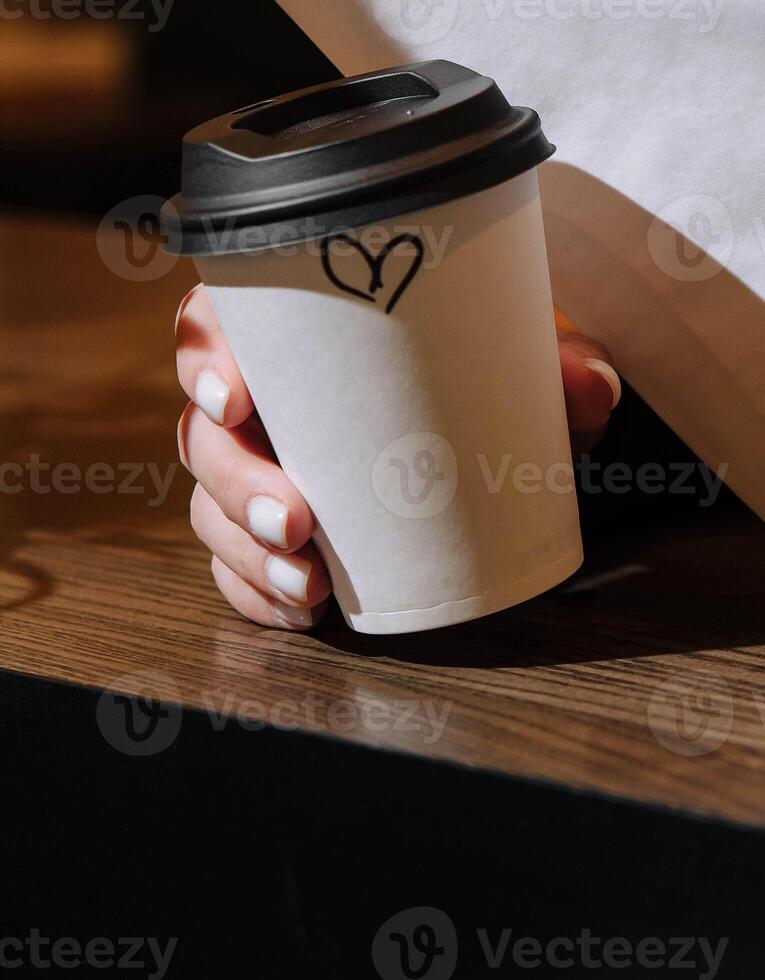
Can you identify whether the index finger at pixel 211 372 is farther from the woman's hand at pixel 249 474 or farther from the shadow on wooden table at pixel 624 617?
the shadow on wooden table at pixel 624 617

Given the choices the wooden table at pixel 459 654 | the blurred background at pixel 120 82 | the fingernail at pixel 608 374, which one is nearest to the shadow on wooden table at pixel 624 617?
the wooden table at pixel 459 654

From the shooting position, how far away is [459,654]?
61cm

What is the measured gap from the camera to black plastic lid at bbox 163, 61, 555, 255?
0.49m

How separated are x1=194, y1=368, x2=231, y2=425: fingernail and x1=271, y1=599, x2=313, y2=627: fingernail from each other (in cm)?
12

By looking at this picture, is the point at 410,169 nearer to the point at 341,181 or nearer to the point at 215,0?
the point at 341,181

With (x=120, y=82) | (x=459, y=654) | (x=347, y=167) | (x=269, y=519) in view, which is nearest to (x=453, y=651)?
(x=459, y=654)

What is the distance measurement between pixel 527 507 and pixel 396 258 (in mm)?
154

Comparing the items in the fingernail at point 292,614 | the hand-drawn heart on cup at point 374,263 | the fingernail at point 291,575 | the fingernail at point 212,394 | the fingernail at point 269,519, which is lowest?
the fingernail at point 292,614

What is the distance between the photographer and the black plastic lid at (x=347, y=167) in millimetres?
488

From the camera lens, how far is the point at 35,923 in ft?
2.23

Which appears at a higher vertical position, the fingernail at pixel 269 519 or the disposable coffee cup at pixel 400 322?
the disposable coffee cup at pixel 400 322

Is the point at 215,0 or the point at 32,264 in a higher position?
the point at 215,0

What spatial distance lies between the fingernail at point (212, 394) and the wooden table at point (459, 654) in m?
0.14

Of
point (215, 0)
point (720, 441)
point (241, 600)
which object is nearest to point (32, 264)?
point (215, 0)
